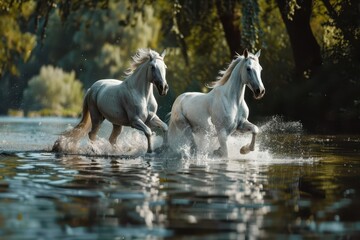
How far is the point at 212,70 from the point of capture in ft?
130

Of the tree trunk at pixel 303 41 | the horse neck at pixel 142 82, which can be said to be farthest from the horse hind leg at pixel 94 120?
the tree trunk at pixel 303 41

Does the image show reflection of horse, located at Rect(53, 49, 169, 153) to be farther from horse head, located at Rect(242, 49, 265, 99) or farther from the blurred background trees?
the blurred background trees

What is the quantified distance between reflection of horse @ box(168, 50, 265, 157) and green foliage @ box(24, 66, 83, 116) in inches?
1824

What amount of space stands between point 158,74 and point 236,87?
1.30 meters

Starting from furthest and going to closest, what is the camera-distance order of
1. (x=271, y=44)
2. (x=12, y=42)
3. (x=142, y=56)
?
(x=12, y=42) < (x=271, y=44) < (x=142, y=56)

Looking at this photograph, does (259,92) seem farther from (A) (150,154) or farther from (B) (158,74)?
(A) (150,154)

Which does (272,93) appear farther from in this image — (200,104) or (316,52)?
(200,104)

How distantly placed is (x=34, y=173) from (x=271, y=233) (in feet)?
18.0

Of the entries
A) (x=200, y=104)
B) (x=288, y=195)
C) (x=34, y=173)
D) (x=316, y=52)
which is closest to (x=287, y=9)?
(x=316, y=52)

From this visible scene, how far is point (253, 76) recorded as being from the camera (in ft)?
46.3

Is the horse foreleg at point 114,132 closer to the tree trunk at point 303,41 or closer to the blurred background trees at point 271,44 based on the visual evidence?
the blurred background trees at point 271,44

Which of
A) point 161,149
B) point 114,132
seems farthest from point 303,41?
point 161,149

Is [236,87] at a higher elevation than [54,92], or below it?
below

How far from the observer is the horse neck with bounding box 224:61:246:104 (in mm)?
14547
